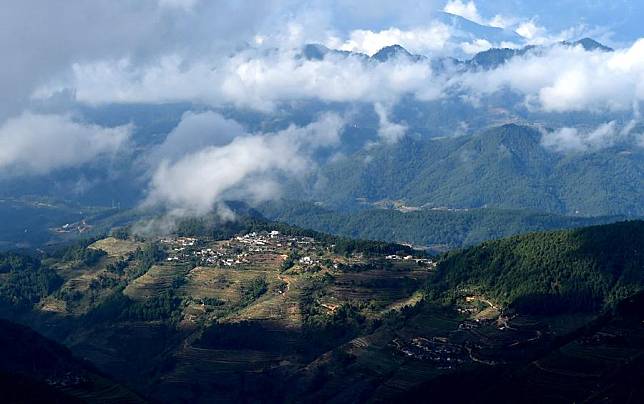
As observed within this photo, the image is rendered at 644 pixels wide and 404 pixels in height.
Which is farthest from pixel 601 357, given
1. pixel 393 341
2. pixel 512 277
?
pixel 512 277

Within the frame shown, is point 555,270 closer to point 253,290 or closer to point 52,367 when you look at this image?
point 253,290

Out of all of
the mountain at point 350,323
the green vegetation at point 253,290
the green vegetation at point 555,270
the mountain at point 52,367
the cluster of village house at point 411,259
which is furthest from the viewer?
the cluster of village house at point 411,259

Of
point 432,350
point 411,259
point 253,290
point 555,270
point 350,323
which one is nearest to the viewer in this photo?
point 432,350

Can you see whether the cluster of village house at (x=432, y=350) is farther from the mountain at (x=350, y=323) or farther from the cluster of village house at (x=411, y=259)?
the cluster of village house at (x=411, y=259)

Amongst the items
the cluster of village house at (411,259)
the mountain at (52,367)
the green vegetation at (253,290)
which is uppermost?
the cluster of village house at (411,259)

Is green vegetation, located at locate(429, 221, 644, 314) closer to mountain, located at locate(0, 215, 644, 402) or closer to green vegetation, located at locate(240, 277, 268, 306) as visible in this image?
mountain, located at locate(0, 215, 644, 402)

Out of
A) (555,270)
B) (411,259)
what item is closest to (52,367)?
(555,270)

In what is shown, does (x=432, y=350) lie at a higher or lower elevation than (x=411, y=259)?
lower

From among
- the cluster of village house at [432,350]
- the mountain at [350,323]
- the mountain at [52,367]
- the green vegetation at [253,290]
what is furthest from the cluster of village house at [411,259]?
the mountain at [52,367]
